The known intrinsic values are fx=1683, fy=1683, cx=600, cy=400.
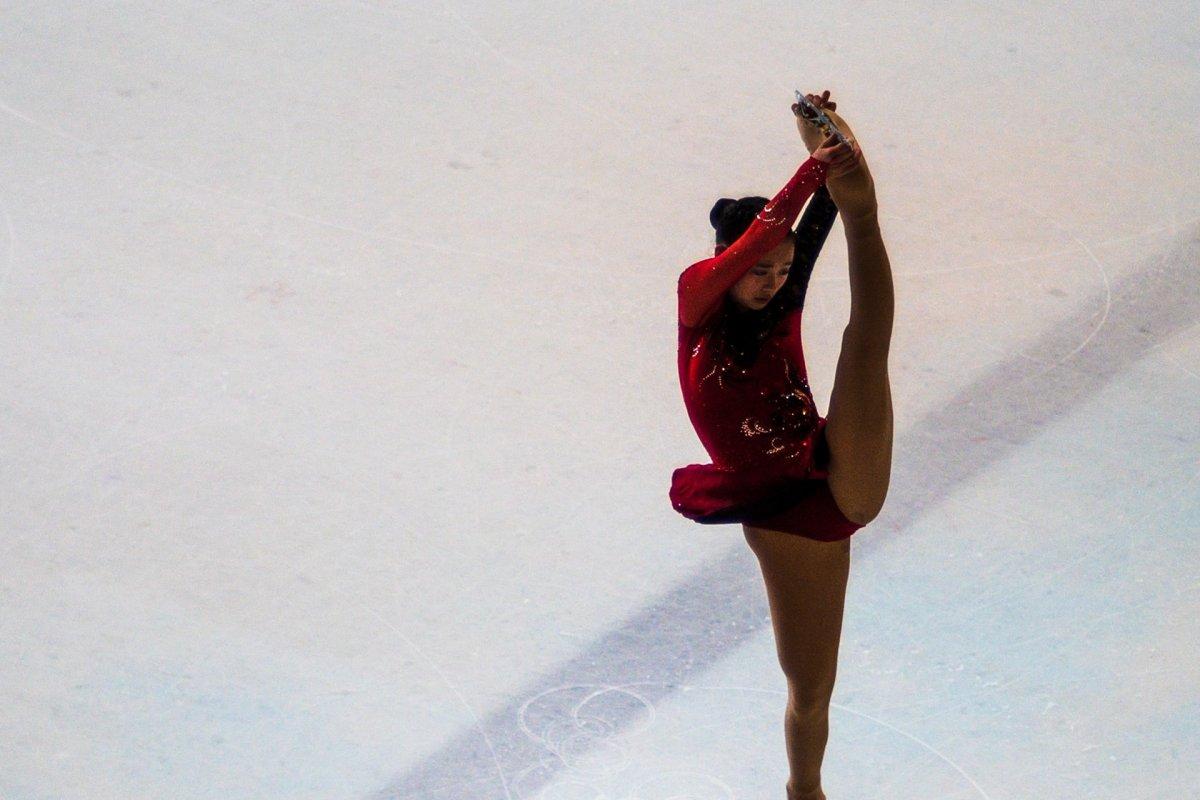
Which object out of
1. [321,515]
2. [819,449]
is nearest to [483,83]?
[321,515]

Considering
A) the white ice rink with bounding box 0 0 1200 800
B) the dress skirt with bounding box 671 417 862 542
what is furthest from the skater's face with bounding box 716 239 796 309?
the white ice rink with bounding box 0 0 1200 800

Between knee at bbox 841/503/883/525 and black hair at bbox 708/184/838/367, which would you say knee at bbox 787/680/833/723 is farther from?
black hair at bbox 708/184/838/367

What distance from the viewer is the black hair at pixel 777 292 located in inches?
101

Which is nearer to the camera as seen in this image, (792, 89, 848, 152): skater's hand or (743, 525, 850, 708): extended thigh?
(792, 89, 848, 152): skater's hand

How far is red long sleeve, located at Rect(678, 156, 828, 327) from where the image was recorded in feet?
7.63

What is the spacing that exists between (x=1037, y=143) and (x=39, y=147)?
307 centimetres

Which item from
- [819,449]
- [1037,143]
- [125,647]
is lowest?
[125,647]

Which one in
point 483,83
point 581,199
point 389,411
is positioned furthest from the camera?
A: point 483,83

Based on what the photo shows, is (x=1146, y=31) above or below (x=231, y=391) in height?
above

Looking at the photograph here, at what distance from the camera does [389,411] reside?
4.11 meters

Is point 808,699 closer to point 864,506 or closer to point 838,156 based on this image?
point 864,506

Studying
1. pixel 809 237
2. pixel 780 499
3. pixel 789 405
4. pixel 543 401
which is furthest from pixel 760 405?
pixel 543 401

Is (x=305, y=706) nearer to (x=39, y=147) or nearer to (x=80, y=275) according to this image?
(x=80, y=275)

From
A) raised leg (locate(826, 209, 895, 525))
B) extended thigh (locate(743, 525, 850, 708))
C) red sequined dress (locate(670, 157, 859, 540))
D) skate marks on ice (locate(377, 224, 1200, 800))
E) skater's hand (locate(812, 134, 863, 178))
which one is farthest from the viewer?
skate marks on ice (locate(377, 224, 1200, 800))
